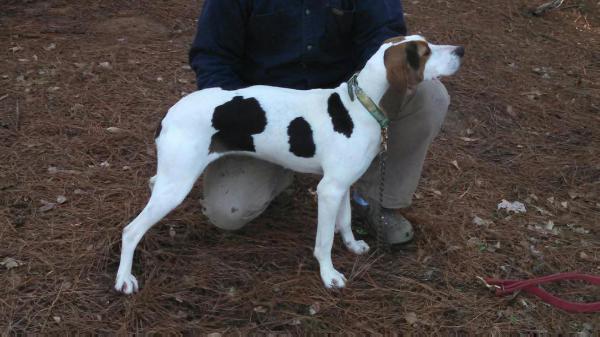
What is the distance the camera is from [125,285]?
3.17 meters

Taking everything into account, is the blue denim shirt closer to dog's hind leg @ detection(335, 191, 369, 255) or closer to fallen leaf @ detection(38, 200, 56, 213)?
dog's hind leg @ detection(335, 191, 369, 255)

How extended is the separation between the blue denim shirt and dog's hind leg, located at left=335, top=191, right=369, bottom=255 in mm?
863

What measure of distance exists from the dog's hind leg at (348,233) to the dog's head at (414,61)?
3.05 feet

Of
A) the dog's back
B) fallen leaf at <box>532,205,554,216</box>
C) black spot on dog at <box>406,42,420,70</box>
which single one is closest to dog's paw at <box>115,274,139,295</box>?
the dog's back

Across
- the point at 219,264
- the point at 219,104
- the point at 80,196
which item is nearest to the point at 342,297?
the point at 219,264

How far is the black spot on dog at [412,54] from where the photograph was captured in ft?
9.54

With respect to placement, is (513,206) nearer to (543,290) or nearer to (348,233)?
(543,290)

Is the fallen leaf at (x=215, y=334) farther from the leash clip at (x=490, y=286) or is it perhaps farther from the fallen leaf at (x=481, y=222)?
the fallen leaf at (x=481, y=222)

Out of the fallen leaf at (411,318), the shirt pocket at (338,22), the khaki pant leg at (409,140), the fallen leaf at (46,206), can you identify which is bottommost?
the fallen leaf at (46,206)

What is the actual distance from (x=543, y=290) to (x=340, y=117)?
1.57m

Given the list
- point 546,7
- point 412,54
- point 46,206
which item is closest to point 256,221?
point 46,206

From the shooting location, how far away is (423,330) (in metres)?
3.07

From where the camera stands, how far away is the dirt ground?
3.13m

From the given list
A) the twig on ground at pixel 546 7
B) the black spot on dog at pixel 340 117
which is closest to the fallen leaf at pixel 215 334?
the black spot on dog at pixel 340 117
